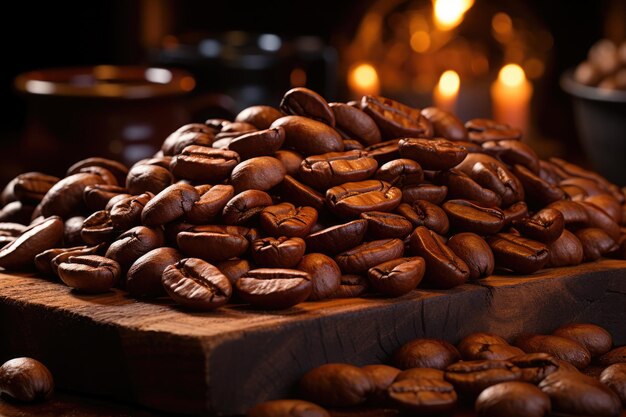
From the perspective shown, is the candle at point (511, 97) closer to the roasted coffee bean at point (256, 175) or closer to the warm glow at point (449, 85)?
the warm glow at point (449, 85)

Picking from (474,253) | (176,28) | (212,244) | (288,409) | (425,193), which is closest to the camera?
(288,409)

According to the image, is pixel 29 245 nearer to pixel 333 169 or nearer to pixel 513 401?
pixel 333 169

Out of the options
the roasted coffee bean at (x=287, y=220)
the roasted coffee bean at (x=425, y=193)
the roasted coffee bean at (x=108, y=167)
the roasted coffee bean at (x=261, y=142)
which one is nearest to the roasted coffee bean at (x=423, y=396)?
the roasted coffee bean at (x=287, y=220)

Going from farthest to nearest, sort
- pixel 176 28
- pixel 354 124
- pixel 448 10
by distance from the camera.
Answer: pixel 176 28
pixel 448 10
pixel 354 124

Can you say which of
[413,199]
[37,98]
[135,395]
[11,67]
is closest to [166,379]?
[135,395]

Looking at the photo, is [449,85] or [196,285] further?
[449,85]

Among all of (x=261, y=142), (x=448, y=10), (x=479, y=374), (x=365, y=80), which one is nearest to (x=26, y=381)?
(x=261, y=142)

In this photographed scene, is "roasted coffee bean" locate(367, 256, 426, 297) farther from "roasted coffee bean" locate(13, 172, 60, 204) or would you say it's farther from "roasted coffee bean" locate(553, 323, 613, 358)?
"roasted coffee bean" locate(13, 172, 60, 204)
